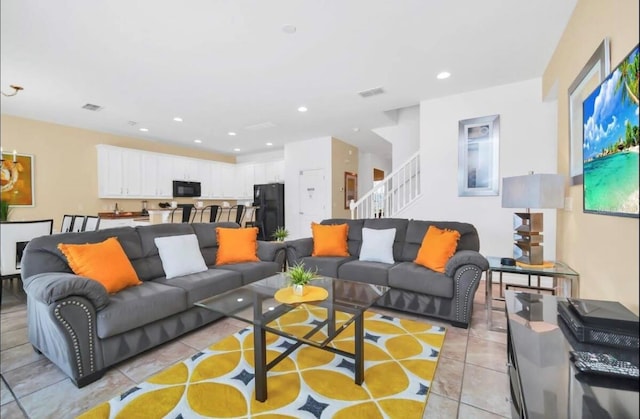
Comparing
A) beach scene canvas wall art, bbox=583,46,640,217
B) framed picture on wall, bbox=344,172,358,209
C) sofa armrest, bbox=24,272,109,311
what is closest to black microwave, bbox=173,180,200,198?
framed picture on wall, bbox=344,172,358,209

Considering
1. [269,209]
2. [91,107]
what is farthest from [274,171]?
[91,107]

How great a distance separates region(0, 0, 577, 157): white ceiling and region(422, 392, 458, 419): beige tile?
2.78 m

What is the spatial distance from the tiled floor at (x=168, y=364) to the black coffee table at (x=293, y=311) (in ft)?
1.71

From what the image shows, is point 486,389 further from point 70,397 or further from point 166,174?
point 166,174

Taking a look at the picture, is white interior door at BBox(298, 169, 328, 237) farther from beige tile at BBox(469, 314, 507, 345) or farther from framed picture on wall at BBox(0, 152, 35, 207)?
framed picture on wall at BBox(0, 152, 35, 207)

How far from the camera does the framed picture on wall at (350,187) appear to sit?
746 cm

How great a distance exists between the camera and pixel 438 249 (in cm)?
286

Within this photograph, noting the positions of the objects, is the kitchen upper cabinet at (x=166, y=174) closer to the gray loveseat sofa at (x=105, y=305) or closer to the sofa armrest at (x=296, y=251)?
the gray loveseat sofa at (x=105, y=305)

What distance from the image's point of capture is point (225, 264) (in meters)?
3.17

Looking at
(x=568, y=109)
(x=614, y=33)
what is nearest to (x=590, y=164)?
(x=614, y=33)

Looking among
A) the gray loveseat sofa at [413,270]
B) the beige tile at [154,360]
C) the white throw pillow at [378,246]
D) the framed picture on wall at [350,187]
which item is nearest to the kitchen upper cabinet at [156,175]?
the framed picture on wall at [350,187]

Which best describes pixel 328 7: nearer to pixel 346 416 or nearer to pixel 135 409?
pixel 346 416

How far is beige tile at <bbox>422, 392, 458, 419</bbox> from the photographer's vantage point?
1.53 metres

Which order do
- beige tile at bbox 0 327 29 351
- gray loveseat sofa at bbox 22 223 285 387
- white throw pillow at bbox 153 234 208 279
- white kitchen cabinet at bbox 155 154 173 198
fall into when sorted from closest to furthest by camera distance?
gray loveseat sofa at bbox 22 223 285 387, beige tile at bbox 0 327 29 351, white throw pillow at bbox 153 234 208 279, white kitchen cabinet at bbox 155 154 173 198
